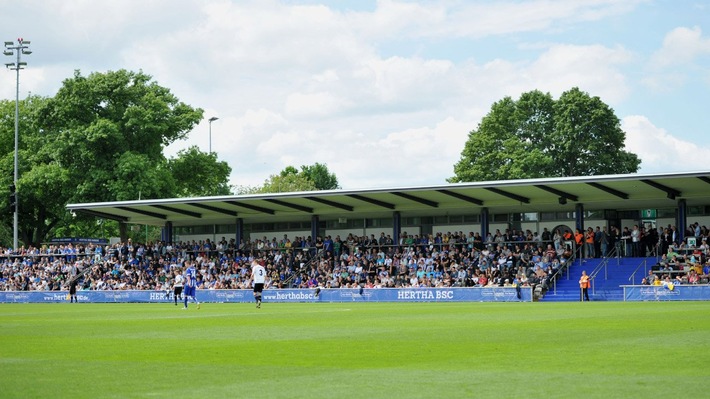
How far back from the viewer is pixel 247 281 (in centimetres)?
5084

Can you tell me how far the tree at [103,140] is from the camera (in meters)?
65.0

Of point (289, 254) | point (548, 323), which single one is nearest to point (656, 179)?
point (289, 254)

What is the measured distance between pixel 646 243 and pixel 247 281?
20777 millimetres

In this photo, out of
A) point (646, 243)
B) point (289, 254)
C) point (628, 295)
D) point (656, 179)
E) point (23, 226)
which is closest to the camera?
point (628, 295)

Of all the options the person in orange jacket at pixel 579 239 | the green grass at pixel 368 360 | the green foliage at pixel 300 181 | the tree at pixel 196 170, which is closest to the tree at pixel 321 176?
the green foliage at pixel 300 181

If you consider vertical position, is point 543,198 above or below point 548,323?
above

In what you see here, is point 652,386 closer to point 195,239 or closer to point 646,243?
point 646,243

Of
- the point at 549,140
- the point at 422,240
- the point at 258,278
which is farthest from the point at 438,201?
the point at 549,140

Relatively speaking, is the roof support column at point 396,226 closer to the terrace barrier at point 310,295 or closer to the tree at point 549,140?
the terrace barrier at point 310,295

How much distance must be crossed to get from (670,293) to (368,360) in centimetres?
2641

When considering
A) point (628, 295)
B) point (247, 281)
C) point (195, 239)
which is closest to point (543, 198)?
point (628, 295)

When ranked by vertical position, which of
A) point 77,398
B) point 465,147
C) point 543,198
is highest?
point 465,147

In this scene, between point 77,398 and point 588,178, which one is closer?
point 77,398

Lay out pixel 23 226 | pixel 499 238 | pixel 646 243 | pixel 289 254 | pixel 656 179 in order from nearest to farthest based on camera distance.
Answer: pixel 656 179 < pixel 646 243 < pixel 499 238 < pixel 289 254 < pixel 23 226
